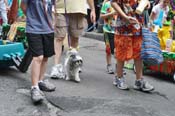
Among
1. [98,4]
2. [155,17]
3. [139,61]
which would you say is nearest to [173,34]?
[155,17]

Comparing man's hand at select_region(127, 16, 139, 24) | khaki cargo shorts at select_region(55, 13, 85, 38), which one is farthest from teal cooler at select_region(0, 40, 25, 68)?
man's hand at select_region(127, 16, 139, 24)

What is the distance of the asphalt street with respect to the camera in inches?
188

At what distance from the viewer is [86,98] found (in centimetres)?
529

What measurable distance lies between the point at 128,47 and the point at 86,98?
98cm

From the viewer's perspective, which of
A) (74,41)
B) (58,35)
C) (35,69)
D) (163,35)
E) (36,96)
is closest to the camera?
(36,96)

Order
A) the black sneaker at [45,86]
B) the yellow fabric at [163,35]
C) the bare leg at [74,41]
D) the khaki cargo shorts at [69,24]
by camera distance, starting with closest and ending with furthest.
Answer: the black sneaker at [45,86]
the khaki cargo shorts at [69,24]
the bare leg at [74,41]
the yellow fabric at [163,35]

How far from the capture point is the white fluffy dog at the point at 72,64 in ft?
19.9

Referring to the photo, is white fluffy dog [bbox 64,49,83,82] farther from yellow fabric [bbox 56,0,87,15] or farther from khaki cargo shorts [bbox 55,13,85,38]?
yellow fabric [bbox 56,0,87,15]

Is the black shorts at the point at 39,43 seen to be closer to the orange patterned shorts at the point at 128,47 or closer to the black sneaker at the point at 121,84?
the orange patterned shorts at the point at 128,47

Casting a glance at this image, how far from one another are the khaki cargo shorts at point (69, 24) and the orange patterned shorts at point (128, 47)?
2.26ft

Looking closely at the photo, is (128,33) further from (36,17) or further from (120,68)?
(36,17)

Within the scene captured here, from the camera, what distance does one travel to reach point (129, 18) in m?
5.59

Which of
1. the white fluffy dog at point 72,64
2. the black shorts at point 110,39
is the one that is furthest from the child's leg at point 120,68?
the black shorts at point 110,39

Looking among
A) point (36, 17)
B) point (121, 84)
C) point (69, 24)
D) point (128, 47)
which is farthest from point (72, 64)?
point (36, 17)
